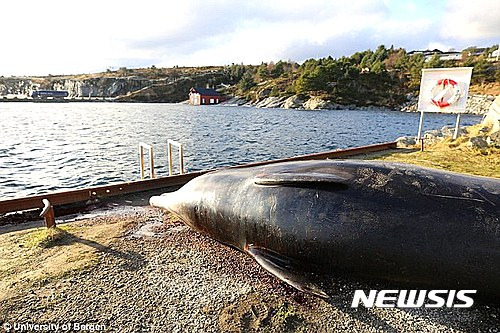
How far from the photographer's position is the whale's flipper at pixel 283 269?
382 centimetres

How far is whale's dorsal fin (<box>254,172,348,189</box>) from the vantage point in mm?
4148

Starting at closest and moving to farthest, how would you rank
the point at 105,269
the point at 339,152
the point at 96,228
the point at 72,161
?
1. the point at 105,269
2. the point at 96,228
3. the point at 339,152
4. the point at 72,161

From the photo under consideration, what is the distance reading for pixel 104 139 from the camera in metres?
33.3

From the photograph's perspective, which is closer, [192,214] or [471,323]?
[471,323]

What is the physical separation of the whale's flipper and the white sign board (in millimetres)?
18099

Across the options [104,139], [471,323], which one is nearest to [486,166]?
[471,323]

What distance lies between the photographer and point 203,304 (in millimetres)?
4035

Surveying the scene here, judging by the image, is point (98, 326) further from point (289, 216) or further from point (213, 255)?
point (289, 216)

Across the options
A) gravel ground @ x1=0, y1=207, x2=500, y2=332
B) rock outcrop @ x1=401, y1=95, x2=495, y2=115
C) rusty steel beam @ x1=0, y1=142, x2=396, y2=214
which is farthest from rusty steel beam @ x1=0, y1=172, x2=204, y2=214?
rock outcrop @ x1=401, y1=95, x2=495, y2=115

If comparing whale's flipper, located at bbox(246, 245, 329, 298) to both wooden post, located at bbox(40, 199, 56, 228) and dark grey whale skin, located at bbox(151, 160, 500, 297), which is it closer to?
dark grey whale skin, located at bbox(151, 160, 500, 297)

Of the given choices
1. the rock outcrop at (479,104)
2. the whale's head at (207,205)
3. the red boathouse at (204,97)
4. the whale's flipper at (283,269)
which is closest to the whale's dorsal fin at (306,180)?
the whale's head at (207,205)

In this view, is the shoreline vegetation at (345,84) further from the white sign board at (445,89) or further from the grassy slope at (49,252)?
the grassy slope at (49,252)

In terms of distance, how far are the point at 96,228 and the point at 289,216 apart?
4.13m

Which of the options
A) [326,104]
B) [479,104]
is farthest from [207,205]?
[479,104]
